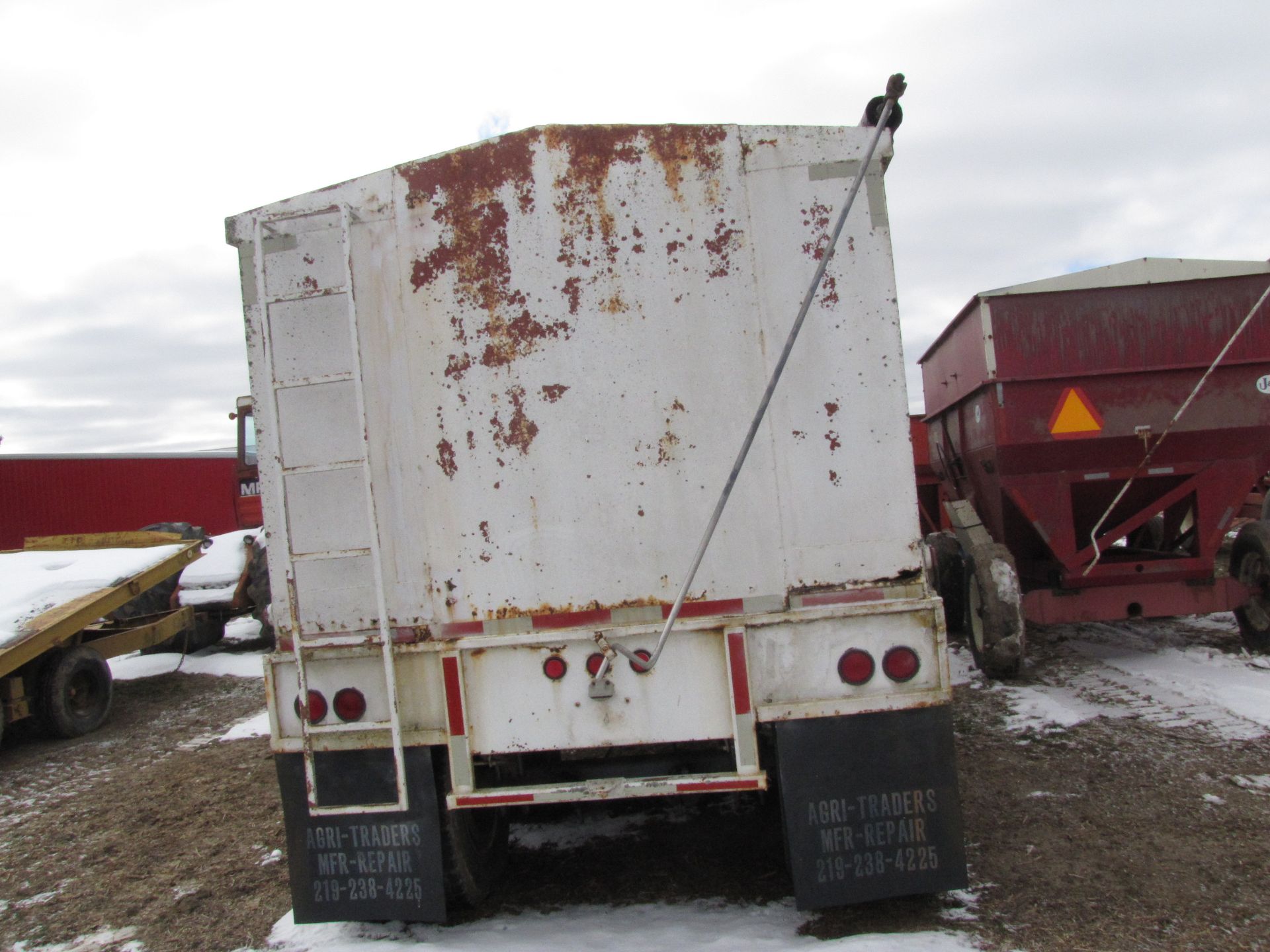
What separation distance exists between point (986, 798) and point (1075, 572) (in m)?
3.04

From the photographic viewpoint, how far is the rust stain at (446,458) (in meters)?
3.09

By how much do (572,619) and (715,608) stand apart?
1.58 ft

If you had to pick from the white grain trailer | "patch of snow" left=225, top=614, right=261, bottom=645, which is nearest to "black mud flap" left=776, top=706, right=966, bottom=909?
the white grain trailer

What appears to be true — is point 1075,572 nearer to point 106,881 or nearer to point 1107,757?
point 1107,757

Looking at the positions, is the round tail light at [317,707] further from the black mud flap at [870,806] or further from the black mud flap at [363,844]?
the black mud flap at [870,806]

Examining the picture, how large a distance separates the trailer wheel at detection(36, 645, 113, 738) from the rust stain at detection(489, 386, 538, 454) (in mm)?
6196

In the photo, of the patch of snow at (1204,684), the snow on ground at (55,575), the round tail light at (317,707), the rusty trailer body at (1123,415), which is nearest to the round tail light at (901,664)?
the round tail light at (317,707)

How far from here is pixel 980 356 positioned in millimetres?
6848

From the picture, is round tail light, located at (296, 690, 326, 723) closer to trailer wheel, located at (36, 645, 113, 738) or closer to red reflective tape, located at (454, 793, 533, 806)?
red reflective tape, located at (454, 793, 533, 806)

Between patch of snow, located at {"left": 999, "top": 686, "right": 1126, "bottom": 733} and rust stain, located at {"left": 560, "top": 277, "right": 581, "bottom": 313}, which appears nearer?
rust stain, located at {"left": 560, "top": 277, "right": 581, "bottom": 313}

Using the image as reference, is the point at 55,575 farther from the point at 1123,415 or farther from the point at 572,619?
the point at 1123,415

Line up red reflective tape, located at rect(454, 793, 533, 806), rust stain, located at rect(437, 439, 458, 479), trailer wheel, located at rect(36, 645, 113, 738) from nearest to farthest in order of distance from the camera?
red reflective tape, located at rect(454, 793, 533, 806), rust stain, located at rect(437, 439, 458, 479), trailer wheel, located at rect(36, 645, 113, 738)

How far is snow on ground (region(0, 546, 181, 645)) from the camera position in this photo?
7.38 metres

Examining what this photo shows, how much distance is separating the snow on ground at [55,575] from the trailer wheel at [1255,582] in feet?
30.6
